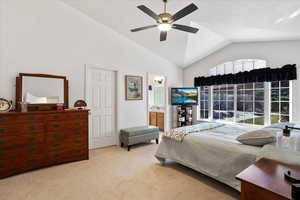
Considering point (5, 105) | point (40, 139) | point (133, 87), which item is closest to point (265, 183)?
point (40, 139)

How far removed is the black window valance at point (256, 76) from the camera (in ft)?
12.5

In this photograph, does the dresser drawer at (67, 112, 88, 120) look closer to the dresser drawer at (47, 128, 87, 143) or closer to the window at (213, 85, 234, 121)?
the dresser drawer at (47, 128, 87, 143)

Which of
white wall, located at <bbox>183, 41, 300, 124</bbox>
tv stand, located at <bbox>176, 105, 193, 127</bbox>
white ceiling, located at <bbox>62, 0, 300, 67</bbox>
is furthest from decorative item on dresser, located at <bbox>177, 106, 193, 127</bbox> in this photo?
white ceiling, located at <bbox>62, 0, 300, 67</bbox>

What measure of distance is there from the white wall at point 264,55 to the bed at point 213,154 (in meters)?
2.48

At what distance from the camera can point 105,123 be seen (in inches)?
166

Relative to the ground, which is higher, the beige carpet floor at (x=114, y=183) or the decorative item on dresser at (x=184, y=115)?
the decorative item on dresser at (x=184, y=115)

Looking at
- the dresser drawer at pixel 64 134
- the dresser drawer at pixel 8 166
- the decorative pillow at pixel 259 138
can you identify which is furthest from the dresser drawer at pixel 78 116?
the decorative pillow at pixel 259 138

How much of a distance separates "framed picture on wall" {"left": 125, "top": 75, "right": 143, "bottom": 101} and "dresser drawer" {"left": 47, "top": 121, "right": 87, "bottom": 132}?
1.62m

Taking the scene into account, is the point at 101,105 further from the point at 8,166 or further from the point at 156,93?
the point at 156,93

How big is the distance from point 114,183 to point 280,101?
176 inches

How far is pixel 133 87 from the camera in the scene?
4648 millimetres

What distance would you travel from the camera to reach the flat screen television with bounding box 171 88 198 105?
553 cm

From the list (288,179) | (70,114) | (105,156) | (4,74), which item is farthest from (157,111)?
(288,179)

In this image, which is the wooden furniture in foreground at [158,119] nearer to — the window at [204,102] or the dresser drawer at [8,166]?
the window at [204,102]
